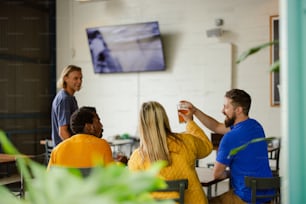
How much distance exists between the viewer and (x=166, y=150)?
2453mm

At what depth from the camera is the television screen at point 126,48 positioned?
7285 millimetres

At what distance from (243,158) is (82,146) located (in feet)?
3.25

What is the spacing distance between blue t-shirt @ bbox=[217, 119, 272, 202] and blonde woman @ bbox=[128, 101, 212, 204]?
0.22m

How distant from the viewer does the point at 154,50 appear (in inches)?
287

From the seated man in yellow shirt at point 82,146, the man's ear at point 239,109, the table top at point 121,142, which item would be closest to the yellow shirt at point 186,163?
the seated man in yellow shirt at point 82,146

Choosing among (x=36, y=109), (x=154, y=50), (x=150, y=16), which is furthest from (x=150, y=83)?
(x=36, y=109)

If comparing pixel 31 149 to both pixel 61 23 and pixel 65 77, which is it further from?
pixel 65 77

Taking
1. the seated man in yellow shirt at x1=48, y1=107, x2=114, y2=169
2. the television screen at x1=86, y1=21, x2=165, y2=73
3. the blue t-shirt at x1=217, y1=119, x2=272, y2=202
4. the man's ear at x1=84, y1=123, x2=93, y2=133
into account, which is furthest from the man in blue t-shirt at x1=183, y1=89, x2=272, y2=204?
the television screen at x1=86, y1=21, x2=165, y2=73

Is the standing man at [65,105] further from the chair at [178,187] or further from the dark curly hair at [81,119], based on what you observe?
the chair at [178,187]

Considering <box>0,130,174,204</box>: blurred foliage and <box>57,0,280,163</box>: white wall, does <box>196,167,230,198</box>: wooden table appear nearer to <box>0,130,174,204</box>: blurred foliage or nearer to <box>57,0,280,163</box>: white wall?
<box>0,130,174,204</box>: blurred foliage

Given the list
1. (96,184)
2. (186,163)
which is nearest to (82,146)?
(186,163)

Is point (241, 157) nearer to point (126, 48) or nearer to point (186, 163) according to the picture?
point (186, 163)

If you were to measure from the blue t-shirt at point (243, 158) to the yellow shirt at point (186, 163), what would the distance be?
150 mm

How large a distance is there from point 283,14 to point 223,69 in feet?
19.2
